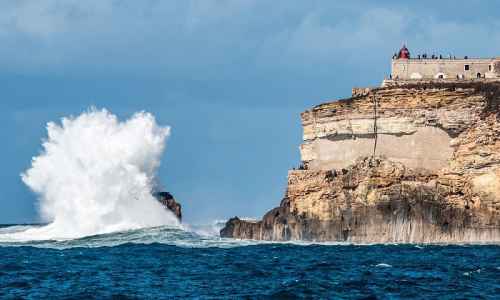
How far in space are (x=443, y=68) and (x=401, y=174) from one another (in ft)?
41.7

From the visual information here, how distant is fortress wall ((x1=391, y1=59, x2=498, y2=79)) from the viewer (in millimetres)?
74188

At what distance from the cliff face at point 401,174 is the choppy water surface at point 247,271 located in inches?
114

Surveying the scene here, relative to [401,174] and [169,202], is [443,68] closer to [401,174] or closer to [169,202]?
[401,174]

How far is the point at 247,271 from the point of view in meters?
45.9

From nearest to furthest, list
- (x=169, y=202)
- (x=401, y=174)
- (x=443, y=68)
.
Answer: (x=401, y=174) < (x=443, y=68) < (x=169, y=202)

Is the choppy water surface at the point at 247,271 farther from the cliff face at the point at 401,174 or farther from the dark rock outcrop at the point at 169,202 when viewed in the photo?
the dark rock outcrop at the point at 169,202

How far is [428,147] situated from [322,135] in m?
7.78

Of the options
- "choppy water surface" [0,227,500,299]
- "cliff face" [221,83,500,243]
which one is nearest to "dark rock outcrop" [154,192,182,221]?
"cliff face" [221,83,500,243]

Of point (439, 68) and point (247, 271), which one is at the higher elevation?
point (439, 68)

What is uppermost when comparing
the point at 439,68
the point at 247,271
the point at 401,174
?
the point at 439,68

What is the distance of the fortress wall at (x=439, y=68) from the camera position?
243 ft

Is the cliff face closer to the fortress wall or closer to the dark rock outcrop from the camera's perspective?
the fortress wall

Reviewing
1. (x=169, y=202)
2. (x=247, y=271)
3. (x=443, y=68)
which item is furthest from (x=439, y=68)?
(x=247, y=271)

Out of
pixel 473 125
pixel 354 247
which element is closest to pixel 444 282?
pixel 354 247
